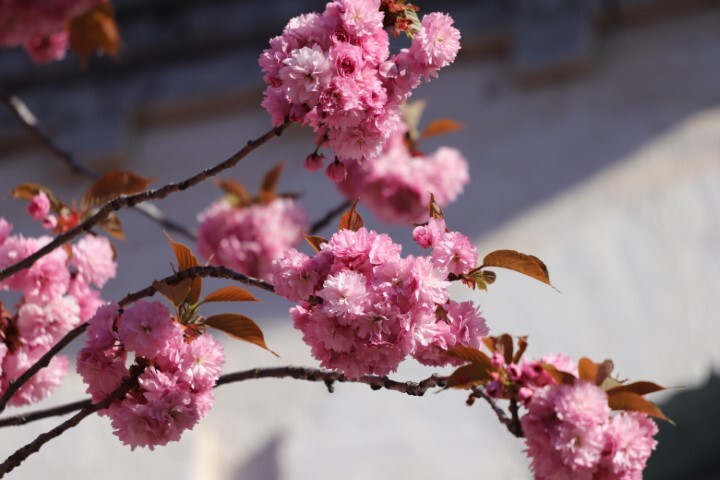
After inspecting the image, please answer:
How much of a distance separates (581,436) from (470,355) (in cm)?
14

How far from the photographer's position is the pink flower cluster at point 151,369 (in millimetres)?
1197

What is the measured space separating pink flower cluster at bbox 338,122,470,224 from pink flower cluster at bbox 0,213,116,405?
0.67 m

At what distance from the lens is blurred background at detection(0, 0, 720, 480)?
2.22 m

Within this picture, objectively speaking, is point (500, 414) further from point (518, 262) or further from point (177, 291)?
point (177, 291)

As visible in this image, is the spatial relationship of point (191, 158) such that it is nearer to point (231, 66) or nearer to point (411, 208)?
point (231, 66)

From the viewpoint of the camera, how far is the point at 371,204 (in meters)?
2.11

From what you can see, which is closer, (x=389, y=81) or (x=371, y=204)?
(x=389, y=81)

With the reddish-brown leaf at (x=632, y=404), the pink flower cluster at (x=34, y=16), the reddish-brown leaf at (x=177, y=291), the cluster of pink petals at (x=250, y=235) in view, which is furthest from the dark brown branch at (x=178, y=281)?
the pink flower cluster at (x=34, y=16)

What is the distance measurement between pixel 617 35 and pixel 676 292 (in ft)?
2.84

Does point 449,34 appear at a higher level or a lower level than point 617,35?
lower

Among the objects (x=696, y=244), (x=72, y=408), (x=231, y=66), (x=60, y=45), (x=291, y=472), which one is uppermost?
(x=231, y=66)

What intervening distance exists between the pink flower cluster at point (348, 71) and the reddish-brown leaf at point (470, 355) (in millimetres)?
235

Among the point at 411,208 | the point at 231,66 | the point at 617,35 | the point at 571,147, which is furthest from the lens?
the point at 231,66

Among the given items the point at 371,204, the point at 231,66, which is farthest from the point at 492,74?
the point at 371,204
